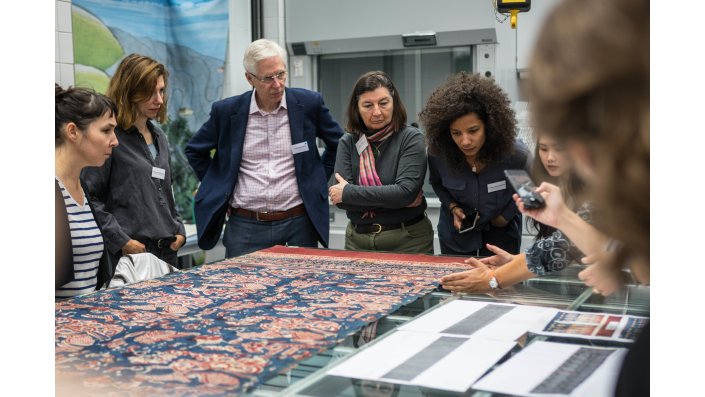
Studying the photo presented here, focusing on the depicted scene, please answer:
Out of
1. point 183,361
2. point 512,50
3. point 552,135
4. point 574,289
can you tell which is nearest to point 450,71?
point 512,50

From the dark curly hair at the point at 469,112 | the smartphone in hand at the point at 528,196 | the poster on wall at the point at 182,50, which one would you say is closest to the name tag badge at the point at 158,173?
the dark curly hair at the point at 469,112

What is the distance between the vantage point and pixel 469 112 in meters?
3.16

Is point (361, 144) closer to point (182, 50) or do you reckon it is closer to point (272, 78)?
point (272, 78)

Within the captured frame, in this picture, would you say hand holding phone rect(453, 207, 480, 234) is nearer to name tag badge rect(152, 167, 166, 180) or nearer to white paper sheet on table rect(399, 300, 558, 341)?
white paper sheet on table rect(399, 300, 558, 341)

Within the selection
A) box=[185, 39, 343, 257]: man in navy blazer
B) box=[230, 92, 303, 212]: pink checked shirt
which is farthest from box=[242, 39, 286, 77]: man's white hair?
box=[230, 92, 303, 212]: pink checked shirt

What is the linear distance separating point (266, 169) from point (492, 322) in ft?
6.27

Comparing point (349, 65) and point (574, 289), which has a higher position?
point (349, 65)

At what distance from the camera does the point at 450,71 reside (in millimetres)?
5461

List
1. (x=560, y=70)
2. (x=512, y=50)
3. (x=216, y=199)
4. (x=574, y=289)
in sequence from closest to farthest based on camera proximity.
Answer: (x=560, y=70) → (x=574, y=289) → (x=216, y=199) → (x=512, y=50)

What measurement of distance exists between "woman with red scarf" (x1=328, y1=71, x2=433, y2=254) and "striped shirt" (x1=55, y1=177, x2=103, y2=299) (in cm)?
104

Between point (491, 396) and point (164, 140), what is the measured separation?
2629 millimetres

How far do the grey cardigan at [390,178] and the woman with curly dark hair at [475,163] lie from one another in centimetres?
10
